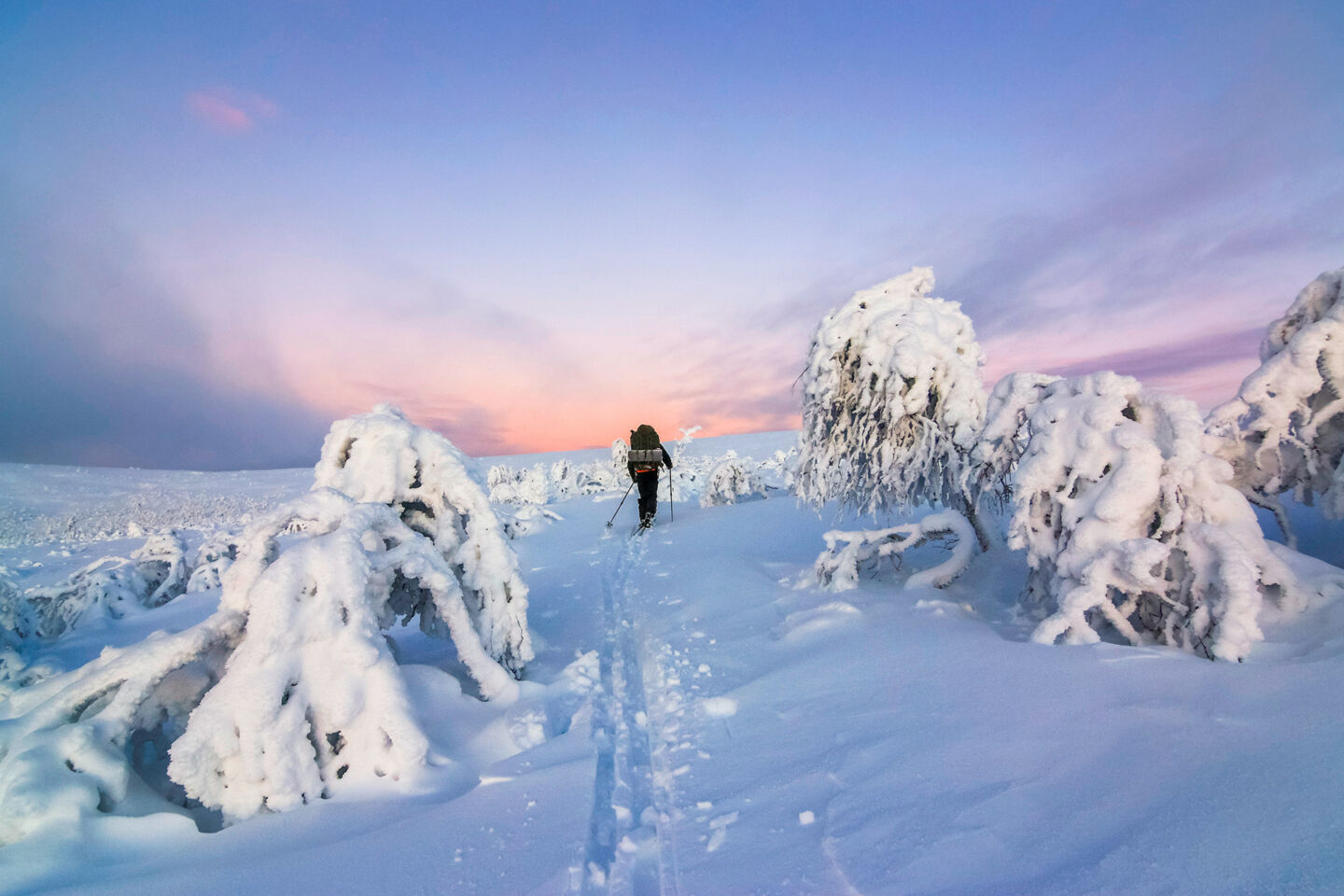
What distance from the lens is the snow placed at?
1870 mm

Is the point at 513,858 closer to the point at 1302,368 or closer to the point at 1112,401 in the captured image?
the point at 1112,401

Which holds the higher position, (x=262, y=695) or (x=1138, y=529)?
(x=1138, y=529)

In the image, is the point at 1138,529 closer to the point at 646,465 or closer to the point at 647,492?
the point at 646,465

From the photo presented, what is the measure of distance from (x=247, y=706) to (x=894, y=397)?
6.65 metres

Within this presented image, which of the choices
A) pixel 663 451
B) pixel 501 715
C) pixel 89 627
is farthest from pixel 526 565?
pixel 501 715

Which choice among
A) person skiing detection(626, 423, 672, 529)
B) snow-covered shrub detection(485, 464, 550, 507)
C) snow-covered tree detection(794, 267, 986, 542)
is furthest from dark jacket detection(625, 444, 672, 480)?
snow-covered shrub detection(485, 464, 550, 507)

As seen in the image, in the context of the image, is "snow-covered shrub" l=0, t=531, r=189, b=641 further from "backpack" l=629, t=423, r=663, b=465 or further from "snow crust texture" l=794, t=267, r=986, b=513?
"snow crust texture" l=794, t=267, r=986, b=513

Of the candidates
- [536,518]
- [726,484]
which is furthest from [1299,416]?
Answer: [536,518]

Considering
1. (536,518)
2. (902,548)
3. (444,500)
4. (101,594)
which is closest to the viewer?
(444,500)

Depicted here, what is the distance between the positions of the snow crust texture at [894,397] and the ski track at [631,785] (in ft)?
12.6

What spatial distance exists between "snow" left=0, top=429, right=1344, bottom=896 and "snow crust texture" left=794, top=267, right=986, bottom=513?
2559mm

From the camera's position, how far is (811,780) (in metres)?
2.71

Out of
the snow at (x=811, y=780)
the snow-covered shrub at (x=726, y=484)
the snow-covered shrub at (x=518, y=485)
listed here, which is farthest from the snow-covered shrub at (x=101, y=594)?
the snow-covered shrub at (x=518, y=485)

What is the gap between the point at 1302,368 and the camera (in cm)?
422
